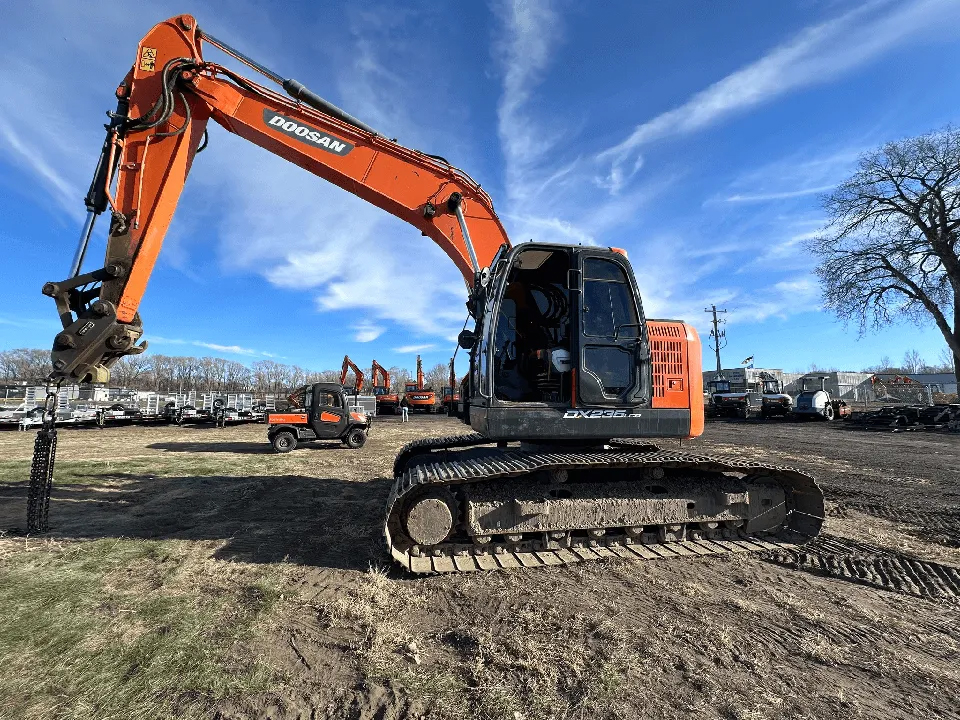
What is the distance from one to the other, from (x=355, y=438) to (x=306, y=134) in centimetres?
1019

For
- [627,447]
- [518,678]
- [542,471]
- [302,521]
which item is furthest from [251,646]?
[627,447]

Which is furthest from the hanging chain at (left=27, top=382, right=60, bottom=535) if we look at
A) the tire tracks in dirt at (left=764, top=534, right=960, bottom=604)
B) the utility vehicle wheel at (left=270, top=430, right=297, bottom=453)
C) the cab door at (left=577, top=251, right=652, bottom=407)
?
the utility vehicle wheel at (left=270, top=430, right=297, bottom=453)

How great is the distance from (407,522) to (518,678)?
167 centimetres

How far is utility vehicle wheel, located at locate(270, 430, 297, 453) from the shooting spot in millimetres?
13523

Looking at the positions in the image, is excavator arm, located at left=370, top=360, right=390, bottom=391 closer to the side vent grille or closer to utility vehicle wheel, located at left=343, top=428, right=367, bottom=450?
Answer: utility vehicle wheel, located at left=343, top=428, right=367, bottom=450

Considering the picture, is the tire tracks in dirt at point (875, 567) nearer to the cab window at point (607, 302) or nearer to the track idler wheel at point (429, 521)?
the cab window at point (607, 302)

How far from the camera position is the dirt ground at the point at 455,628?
2389 millimetres

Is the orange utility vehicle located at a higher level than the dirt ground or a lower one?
higher

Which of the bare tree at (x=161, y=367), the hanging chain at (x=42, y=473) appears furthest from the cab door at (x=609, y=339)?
the bare tree at (x=161, y=367)

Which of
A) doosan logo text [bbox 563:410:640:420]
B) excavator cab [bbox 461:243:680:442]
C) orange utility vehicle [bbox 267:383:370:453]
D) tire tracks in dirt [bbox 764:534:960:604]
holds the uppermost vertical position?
excavator cab [bbox 461:243:680:442]

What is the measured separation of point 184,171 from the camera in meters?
5.77

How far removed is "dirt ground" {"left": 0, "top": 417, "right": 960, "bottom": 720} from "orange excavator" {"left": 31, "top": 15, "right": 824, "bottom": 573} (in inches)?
13.9

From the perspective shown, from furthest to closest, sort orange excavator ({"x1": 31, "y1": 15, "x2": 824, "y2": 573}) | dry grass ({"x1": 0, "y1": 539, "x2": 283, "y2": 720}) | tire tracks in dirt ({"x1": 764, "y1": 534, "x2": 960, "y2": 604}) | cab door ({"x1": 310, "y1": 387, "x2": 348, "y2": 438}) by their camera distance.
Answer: cab door ({"x1": 310, "y1": 387, "x2": 348, "y2": 438}) → orange excavator ({"x1": 31, "y1": 15, "x2": 824, "y2": 573}) → tire tracks in dirt ({"x1": 764, "y1": 534, "x2": 960, "y2": 604}) → dry grass ({"x1": 0, "y1": 539, "x2": 283, "y2": 720})

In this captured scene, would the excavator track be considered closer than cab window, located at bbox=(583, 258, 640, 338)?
Yes
